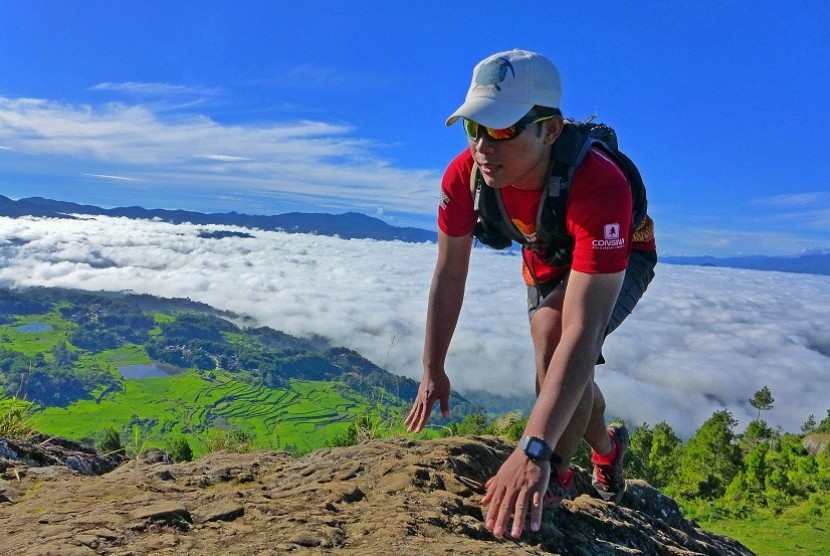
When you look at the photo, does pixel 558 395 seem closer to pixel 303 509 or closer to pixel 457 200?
pixel 457 200

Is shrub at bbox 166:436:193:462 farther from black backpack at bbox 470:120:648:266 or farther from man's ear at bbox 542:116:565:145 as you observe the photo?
man's ear at bbox 542:116:565:145

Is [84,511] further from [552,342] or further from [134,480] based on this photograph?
[552,342]

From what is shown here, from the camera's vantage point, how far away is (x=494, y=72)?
A: 10.0 ft

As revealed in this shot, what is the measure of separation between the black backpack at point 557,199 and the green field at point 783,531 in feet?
23.2

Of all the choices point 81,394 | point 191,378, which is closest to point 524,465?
point 81,394

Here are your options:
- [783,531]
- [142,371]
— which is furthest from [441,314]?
[142,371]

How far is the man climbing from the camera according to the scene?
112 inches

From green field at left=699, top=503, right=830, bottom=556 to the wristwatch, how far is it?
24.6 feet

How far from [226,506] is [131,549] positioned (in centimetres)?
68

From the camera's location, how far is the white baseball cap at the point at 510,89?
9.80ft

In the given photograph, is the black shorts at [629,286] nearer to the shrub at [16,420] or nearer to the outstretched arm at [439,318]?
the outstretched arm at [439,318]

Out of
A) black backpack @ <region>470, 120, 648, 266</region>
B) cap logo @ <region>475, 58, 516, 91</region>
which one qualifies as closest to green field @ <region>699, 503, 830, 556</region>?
black backpack @ <region>470, 120, 648, 266</region>

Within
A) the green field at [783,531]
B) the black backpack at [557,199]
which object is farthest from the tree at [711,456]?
the black backpack at [557,199]

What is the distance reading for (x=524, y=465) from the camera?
8.89 feet
